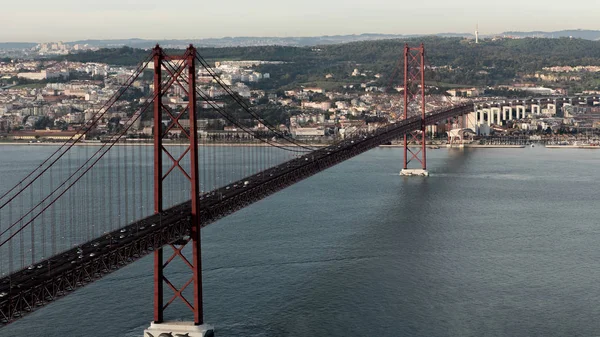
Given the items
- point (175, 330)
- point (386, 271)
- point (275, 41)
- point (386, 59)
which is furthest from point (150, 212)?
point (275, 41)

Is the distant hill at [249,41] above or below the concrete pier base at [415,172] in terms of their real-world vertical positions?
above

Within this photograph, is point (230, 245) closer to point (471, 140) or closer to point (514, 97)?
point (471, 140)

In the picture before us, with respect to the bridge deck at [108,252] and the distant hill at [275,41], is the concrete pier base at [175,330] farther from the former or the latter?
the distant hill at [275,41]

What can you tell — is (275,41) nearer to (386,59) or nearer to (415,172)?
(386,59)

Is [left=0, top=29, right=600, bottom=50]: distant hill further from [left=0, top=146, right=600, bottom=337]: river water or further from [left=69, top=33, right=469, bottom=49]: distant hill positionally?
[left=0, top=146, right=600, bottom=337]: river water

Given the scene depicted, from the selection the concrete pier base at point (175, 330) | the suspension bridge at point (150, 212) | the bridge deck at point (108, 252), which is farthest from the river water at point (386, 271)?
the bridge deck at point (108, 252)

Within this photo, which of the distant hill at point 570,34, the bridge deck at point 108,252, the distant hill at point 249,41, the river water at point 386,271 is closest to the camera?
the bridge deck at point 108,252

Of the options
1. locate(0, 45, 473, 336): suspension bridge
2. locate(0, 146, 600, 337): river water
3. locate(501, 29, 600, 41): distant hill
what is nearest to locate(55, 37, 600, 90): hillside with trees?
locate(0, 45, 473, 336): suspension bridge

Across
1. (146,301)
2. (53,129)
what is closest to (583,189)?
(146,301)
